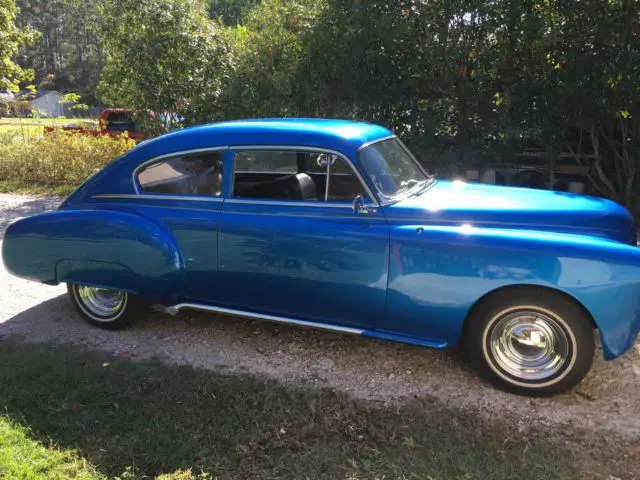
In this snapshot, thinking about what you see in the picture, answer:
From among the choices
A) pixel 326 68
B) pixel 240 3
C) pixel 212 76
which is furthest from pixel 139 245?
pixel 240 3

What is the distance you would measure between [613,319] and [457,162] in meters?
5.28

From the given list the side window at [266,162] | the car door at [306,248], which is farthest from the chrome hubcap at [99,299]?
the side window at [266,162]

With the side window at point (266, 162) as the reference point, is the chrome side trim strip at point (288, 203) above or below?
below

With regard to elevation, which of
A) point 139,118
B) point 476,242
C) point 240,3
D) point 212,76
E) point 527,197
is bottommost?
point 476,242

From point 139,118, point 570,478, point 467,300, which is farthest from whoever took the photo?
point 139,118

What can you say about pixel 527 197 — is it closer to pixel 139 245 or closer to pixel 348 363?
pixel 348 363

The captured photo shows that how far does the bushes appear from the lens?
10969 millimetres

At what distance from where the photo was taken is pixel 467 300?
10.5 feet

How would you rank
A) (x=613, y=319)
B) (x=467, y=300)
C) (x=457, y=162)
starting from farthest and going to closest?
1. (x=457, y=162)
2. (x=467, y=300)
3. (x=613, y=319)

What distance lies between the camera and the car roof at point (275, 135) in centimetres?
359

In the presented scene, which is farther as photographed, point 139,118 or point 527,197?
point 139,118

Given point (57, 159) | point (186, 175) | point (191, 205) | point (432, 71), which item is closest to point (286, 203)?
point (191, 205)

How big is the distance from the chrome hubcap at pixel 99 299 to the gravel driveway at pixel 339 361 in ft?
0.57

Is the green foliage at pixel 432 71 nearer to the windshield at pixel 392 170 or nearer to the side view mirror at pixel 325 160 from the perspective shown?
the windshield at pixel 392 170
